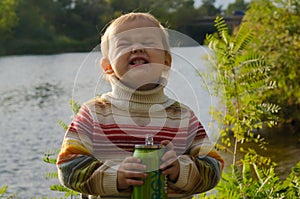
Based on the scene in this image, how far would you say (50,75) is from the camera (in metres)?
30.6

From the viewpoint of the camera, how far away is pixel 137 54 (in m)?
1.76

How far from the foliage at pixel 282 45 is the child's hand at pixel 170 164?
11.2 meters

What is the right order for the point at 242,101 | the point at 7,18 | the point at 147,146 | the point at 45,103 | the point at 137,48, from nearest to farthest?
the point at 147,146 < the point at 137,48 < the point at 242,101 < the point at 45,103 < the point at 7,18

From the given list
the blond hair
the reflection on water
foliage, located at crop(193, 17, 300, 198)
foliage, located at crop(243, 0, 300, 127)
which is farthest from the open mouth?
the reflection on water

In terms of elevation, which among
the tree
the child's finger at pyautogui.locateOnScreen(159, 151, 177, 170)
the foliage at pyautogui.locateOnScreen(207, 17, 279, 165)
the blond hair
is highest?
the tree

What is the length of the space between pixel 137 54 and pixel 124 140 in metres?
0.26

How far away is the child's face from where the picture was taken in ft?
5.75

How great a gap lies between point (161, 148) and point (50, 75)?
2948 centimetres

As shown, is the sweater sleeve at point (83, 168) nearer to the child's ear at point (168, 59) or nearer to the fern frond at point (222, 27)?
the child's ear at point (168, 59)

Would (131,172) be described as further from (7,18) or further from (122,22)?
(7,18)

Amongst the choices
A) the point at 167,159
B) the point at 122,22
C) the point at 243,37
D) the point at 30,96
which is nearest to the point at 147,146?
the point at 167,159

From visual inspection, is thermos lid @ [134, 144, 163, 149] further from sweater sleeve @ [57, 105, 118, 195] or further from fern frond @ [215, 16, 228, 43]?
fern frond @ [215, 16, 228, 43]

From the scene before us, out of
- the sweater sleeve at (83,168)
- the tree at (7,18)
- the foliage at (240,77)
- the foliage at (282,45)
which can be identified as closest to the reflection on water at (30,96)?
the foliage at (282,45)

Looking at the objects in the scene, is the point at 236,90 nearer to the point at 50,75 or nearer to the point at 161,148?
the point at 161,148
